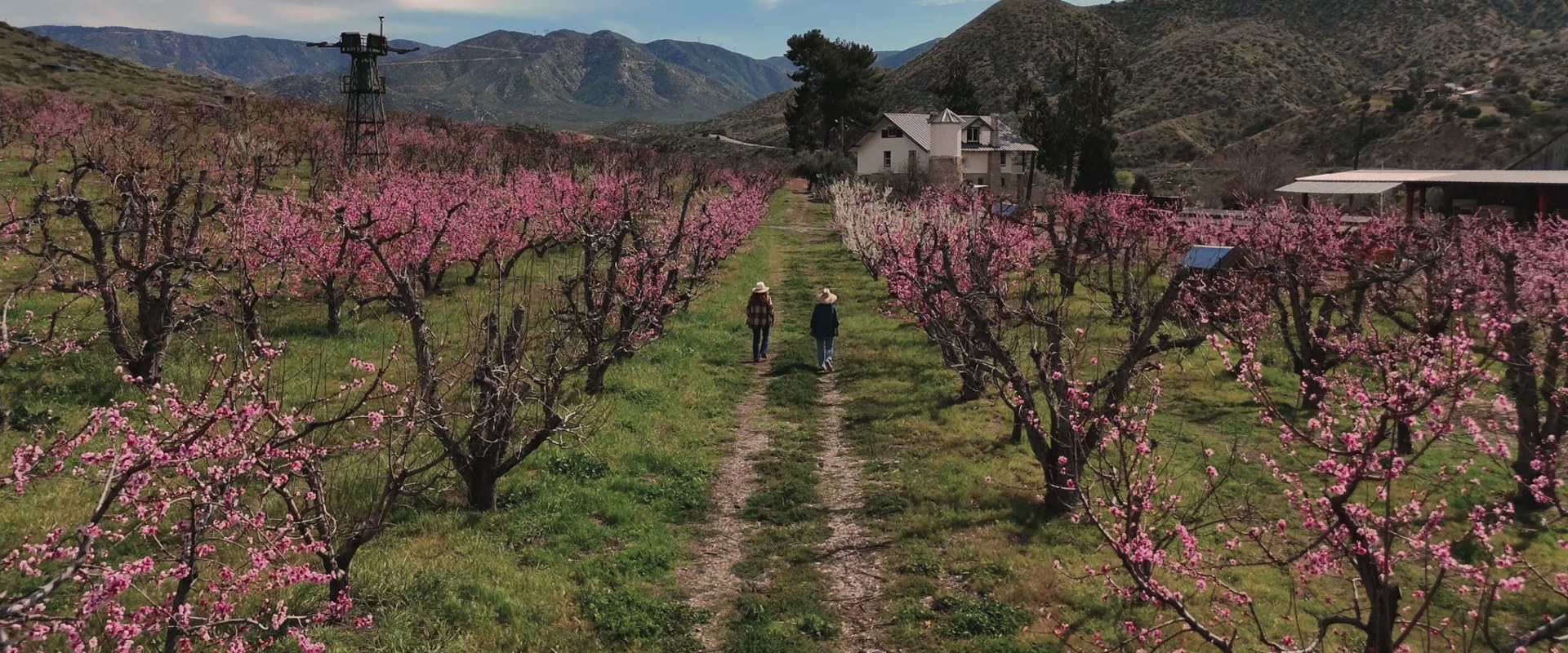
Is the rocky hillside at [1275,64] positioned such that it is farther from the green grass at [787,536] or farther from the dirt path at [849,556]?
the dirt path at [849,556]

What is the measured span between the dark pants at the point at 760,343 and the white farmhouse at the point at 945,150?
47.9 metres

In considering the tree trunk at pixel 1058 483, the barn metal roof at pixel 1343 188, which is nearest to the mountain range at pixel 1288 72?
the barn metal roof at pixel 1343 188

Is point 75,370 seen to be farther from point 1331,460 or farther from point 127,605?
point 1331,460

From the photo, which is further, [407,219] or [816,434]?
[407,219]

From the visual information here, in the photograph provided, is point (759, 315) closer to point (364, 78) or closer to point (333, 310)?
point (333, 310)

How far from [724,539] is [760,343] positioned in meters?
9.49

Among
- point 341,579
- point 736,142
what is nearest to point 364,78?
point 341,579

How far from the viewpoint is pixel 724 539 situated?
1037 centimetres

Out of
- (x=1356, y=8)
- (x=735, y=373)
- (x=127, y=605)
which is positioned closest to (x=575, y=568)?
(x=127, y=605)

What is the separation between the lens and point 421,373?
8.72 meters

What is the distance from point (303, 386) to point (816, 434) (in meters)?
7.70

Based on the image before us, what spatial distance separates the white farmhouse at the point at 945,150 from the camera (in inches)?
2753

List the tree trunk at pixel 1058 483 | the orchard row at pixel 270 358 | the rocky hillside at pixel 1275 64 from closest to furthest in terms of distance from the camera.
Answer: the orchard row at pixel 270 358, the tree trunk at pixel 1058 483, the rocky hillside at pixel 1275 64

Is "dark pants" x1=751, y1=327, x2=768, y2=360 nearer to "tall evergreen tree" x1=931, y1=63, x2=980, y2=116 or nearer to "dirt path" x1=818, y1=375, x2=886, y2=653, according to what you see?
"dirt path" x1=818, y1=375, x2=886, y2=653
